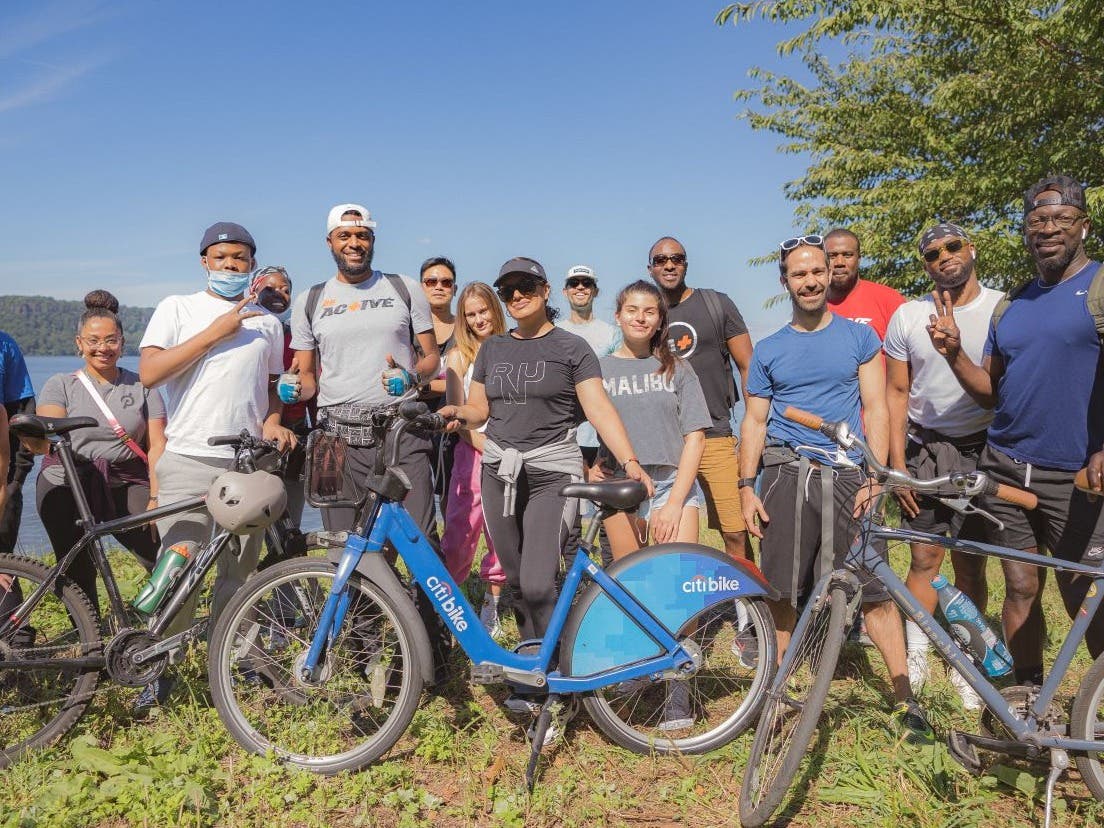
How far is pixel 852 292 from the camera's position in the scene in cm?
517

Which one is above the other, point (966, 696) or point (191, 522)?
point (191, 522)

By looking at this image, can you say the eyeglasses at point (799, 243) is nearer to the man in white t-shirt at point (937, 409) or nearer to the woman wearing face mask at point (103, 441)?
the man in white t-shirt at point (937, 409)

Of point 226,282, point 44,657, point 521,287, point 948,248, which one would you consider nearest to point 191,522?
point 44,657

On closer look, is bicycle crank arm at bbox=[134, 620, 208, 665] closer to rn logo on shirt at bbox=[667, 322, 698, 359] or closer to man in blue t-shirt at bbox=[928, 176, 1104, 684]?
rn logo on shirt at bbox=[667, 322, 698, 359]

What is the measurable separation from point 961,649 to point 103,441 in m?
4.95

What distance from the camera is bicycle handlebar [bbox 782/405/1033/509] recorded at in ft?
9.45

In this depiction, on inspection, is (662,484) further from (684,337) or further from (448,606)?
(448,606)

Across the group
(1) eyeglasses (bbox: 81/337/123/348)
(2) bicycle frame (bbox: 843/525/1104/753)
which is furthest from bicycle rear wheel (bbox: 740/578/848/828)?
(1) eyeglasses (bbox: 81/337/123/348)

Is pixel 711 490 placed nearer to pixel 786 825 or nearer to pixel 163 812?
pixel 786 825

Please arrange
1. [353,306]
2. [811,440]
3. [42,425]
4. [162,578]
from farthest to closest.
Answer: [353,306] → [811,440] → [162,578] → [42,425]

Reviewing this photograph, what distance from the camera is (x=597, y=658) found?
3.54m

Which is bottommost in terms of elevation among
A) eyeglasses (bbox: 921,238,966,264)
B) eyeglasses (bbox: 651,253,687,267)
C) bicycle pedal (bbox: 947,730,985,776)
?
bicycle pedal (bbox: 947,730,985,776)

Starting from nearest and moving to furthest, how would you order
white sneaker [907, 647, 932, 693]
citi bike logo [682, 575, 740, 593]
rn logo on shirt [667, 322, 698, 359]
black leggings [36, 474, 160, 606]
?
citi bike logo [682, 575, 740, 593] < white sneaker [907, 647, 932, 693] < black leggings [36, 474, 160, 606] < rn logo on shirt [667, 322, 698, 359]

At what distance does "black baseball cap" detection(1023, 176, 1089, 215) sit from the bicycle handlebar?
1.39 metres
